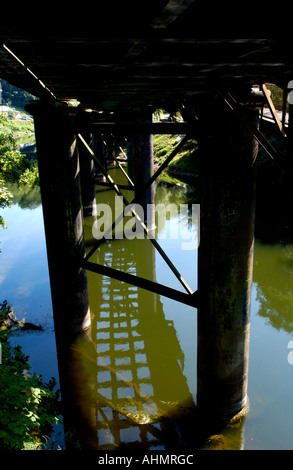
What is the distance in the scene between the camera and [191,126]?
414 cm

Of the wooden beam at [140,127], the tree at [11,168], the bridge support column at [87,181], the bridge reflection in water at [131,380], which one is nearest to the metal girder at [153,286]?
the bridge reflection in water at [131,380]

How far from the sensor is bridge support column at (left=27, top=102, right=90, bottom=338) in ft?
17.5

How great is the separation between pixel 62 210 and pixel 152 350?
3.07 m

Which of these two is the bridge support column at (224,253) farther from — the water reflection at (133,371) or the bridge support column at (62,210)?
the bridge support column at (62,210)

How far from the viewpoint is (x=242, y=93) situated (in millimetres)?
4094

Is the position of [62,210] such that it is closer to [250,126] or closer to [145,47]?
[250,126]

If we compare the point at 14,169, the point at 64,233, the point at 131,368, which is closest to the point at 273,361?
the point at 131,368

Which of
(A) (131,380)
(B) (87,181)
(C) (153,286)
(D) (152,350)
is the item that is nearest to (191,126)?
(C) (153,286)

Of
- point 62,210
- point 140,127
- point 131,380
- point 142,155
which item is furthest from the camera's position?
point 142,155

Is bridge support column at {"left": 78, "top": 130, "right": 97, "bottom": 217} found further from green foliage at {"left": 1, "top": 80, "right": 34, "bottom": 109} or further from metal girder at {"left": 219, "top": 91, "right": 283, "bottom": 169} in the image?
green foliage at {"left": 1, "top": 80, "right": 34, "bottom": 109}

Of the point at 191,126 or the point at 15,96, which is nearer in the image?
the point at 191,126

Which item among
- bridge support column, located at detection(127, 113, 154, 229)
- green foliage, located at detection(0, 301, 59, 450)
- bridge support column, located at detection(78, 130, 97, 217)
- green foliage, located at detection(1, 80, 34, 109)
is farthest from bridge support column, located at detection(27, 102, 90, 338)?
green foliage, located at detection(1, 80, 34, 109)

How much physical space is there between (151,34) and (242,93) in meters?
2.21

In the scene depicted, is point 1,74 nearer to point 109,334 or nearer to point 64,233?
point 64,233
